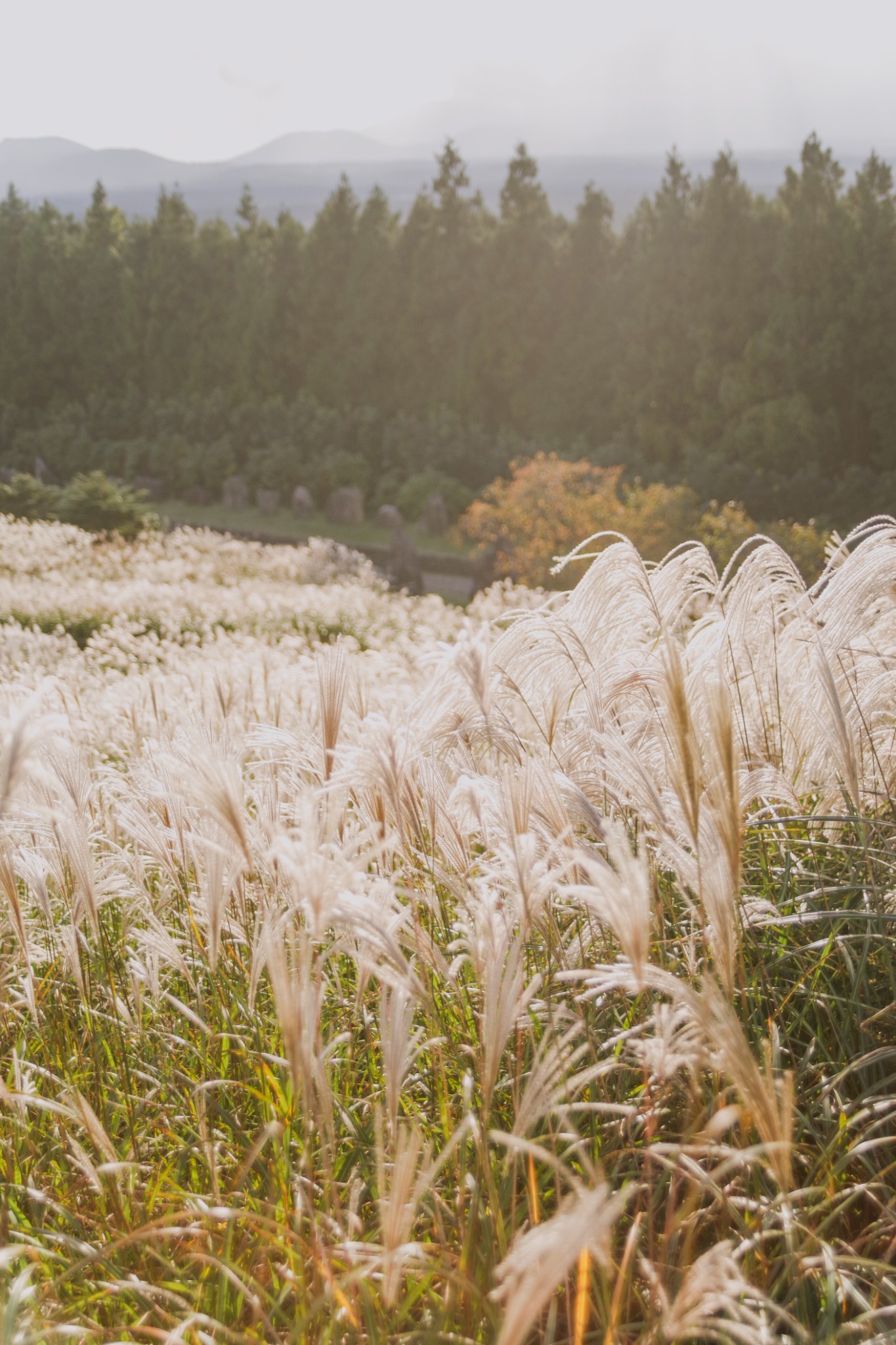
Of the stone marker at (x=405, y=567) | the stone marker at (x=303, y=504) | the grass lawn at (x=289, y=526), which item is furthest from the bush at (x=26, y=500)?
the stone marker at (x=405, y=567)

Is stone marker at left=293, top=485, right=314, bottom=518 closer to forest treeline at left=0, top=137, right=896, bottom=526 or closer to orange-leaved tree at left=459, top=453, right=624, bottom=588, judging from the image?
forest treeline at left=0, top=137, right=896, bottom=526

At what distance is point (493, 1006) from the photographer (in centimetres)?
99

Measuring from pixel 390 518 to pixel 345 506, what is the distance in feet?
3.45

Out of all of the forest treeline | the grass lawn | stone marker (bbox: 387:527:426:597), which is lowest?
stone marker (bbox: 387:527:426:597)

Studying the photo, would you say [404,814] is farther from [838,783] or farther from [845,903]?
[838,783]

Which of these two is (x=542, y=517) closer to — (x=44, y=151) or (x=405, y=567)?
(x=405, y=567)

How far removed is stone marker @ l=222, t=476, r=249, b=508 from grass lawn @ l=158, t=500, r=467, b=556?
0.12 metres

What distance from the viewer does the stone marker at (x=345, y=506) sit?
18766 millimetres

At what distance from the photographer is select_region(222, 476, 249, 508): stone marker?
20.3 meters

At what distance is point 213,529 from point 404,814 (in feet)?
60.1

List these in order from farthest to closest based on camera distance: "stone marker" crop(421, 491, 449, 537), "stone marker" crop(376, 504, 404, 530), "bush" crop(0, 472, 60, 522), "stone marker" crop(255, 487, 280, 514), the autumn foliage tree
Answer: "stone marker" crop(255, 487, 280, 514) → "stone marker" crop(376, 504, 404, 530) → "stone marker" crop(421, 491, 449, 537) → "bush" crop(0, 472, 60, 522) → the autumn foliage tree

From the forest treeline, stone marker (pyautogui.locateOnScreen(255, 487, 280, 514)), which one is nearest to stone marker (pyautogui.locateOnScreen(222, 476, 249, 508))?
stone marker (pyautogui.locateOnScreen(255, 487, 280, 514))

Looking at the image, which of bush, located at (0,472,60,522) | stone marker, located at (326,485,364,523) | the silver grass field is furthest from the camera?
stone marker, located at (326,485,364,523)

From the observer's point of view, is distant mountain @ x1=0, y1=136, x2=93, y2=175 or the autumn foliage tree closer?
the autumn foliage tree
